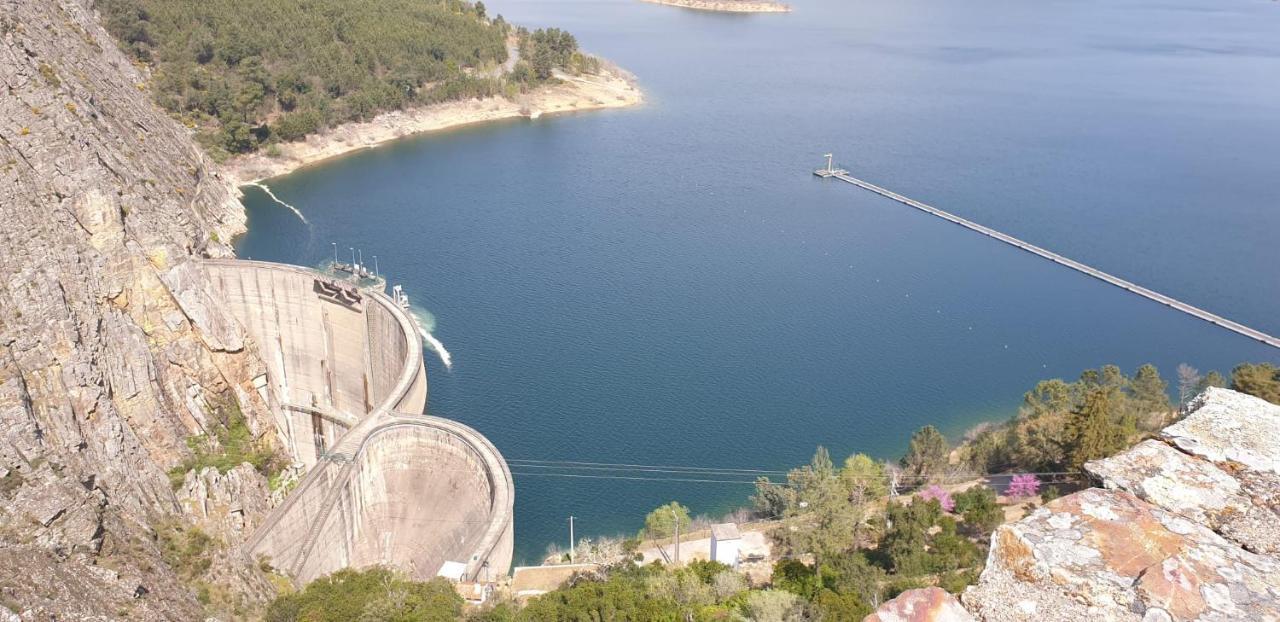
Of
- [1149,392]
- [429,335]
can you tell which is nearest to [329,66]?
[429,335]

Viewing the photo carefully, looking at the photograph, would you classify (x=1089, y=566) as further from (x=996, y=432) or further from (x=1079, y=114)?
(x=1079, y=114)

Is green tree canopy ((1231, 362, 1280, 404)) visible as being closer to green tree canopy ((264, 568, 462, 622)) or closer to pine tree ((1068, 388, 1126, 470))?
pine tree ((1068, 388, 1126, 470))

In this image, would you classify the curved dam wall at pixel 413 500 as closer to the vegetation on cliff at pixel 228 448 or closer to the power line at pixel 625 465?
the power line at pixel 625 465

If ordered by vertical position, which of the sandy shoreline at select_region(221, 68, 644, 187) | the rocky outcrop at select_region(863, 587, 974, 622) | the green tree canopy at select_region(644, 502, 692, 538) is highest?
the rocky outcrop at select_region(863, 587, 974, 622)

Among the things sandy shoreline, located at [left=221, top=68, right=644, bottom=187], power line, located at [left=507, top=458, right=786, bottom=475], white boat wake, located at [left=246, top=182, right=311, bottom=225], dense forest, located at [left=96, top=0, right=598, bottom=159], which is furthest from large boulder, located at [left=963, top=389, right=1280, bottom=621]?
dense forest, located at [left=96, top=0, right=598, bottom=159]

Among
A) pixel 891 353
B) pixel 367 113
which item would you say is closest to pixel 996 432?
pixel 891 353
